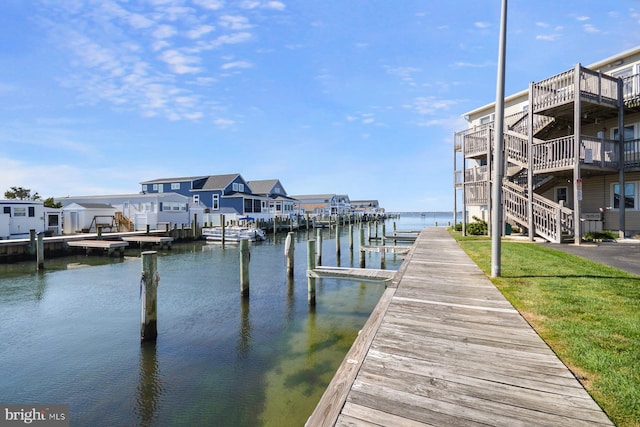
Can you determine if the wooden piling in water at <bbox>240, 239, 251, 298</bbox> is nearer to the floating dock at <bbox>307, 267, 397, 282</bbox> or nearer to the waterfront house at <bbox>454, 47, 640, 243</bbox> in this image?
the floating dock at <bbox>307, 267, 397, 282</bbox>

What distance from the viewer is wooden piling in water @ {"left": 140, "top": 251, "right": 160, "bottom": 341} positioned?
796 centimetres

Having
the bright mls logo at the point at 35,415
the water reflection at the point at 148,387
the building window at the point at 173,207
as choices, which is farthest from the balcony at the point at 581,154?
the building window at the point at 173,207

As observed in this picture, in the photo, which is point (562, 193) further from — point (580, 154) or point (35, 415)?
point (35, 415)

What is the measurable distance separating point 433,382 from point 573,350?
6.67 feet

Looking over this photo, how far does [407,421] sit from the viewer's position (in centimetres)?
258

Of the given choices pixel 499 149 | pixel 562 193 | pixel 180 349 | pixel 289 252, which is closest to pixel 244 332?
pixel 180 349

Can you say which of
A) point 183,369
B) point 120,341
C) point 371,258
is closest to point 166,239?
point 371,258

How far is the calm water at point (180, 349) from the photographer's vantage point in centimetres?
560

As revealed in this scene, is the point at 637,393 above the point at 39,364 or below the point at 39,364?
above

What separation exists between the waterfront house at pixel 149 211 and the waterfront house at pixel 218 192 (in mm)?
10181

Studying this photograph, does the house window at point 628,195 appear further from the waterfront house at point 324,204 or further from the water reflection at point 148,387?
the waterfront house at point 324,204

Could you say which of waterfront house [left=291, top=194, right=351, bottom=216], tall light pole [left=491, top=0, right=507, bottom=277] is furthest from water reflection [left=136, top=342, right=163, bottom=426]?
waterfront house [left=291, top=194, right=351, bottom=216]

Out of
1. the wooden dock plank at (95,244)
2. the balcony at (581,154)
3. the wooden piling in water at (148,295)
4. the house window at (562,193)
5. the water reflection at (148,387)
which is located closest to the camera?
the water reflection at (148,387)

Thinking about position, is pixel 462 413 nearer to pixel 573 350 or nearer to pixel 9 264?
pixel 573 350
